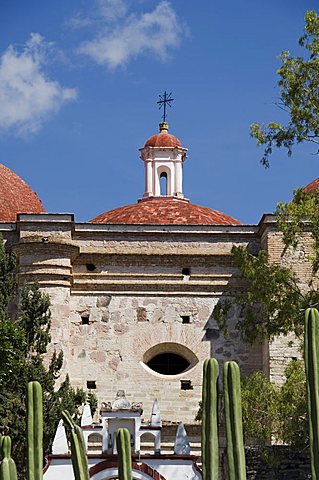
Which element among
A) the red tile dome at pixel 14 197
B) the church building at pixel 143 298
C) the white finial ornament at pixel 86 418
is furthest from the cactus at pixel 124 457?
the red tile dome at pixel 14 197

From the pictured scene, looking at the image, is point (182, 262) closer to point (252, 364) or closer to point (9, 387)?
point (252, 364)

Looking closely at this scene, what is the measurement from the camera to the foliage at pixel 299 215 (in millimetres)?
17500

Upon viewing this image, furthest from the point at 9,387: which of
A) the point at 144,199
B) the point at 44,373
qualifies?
the point at 144,199

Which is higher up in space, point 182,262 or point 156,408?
point 182,262

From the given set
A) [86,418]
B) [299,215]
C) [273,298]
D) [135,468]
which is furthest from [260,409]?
[86,418]

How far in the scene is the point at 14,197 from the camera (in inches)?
1156

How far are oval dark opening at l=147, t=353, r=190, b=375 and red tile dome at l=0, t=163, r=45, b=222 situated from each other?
665cm

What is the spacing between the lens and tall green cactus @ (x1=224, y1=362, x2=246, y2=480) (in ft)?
31.7

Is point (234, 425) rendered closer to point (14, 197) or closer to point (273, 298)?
point (273, 298)

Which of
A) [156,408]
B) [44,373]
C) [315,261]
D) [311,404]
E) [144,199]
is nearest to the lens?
[311,404]

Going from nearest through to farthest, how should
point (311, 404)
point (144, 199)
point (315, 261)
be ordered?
point (311, 404)
point (315, 261)
point (144, 199)

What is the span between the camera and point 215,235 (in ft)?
79.2

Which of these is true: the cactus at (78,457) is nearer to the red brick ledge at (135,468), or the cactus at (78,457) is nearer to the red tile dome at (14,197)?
the red brick ledge at (135,468)

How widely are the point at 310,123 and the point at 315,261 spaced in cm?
227
